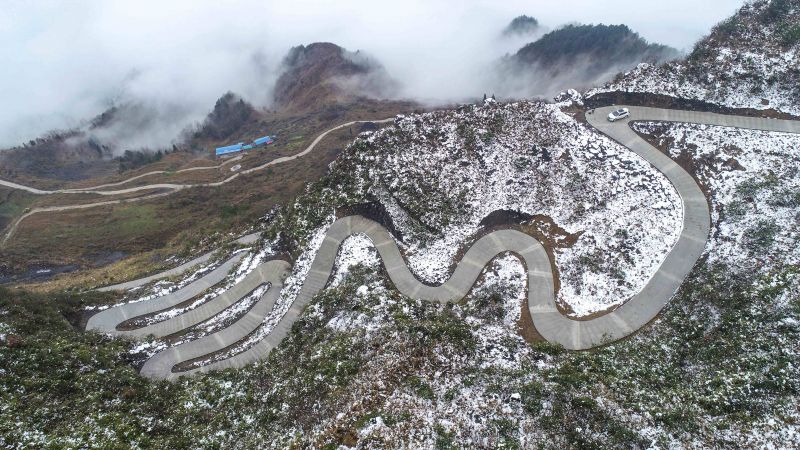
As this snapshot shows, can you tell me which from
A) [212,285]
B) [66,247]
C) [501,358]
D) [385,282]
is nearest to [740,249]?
[501,358]

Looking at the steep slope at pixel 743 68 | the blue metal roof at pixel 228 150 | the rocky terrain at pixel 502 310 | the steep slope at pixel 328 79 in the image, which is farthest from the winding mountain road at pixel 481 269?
the steep slope at pixel 328 79

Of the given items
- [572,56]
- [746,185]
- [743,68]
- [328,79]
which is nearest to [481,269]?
[746,185]

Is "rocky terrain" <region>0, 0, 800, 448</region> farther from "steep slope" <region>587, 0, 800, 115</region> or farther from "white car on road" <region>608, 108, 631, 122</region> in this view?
"white car on road" <region>608, 108, 631, 122</region>

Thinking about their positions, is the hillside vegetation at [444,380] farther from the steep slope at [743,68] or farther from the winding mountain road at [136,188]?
the winding mountain road at [136,188]

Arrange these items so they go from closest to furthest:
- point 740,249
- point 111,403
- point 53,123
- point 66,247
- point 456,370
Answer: point 456,370 < point 111,403 < point 740,249 < point 66,247 < point 53,123

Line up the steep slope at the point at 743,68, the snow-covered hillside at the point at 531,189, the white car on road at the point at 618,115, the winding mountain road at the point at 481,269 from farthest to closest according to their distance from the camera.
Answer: the white car on road at the point at 618,115
the steep slope at the point at 743,68
the snow-covered hillside at the point at 531,189
the winding mountain road at the point at 481,269

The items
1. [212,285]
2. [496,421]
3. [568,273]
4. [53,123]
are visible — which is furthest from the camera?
[53,123]

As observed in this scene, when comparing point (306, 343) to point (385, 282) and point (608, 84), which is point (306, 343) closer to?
point (385, 282)
